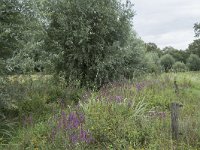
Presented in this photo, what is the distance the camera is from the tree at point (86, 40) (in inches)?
600

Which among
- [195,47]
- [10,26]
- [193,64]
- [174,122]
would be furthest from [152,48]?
[174,122]

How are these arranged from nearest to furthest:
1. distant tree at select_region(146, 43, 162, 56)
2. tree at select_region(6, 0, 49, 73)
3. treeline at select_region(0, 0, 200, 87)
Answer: tree at select_region(6, 0, 49, 73), treeline at select_region(0, 0, 200, 87), distant tree at select_region(146, 43, 162, 56)

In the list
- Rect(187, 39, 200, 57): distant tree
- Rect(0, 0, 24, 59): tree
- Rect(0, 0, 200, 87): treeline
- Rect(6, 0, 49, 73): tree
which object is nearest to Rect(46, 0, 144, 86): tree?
Rect(0, 0, 200, 87): treeline

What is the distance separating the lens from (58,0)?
16.0 metres

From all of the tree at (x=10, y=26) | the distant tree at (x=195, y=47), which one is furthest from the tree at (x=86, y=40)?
the distant tree at (x=195, y=47)

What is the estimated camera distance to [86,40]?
49.8ft

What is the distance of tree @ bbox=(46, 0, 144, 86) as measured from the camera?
50.0 feet

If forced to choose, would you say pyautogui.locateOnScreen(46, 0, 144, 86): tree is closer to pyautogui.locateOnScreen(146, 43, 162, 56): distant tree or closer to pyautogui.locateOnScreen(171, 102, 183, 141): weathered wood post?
pyautogui.locateOnScreen(171, 102, 183, 141): weathered wood post

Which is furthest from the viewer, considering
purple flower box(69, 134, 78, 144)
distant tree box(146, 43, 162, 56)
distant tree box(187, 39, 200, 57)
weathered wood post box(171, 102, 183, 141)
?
distant tree box(146, 43, 162, 56)

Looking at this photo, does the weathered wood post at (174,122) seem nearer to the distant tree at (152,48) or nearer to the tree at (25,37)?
the tree at (25,37)

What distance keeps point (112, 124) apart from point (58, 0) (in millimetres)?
9716

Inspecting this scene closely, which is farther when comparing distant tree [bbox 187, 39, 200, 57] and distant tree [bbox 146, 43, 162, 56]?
distant tree [bbox 146, 43, 162, 56]

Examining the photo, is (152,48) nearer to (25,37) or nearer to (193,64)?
(193,64)

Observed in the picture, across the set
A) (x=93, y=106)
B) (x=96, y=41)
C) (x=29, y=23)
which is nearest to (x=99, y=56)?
(x=96, y=41)
